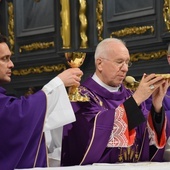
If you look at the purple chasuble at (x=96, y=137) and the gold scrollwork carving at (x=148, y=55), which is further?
the gold scrollwork carving at (x=148, y=55)

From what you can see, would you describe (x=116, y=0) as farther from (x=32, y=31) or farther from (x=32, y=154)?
(x=32, y=154)

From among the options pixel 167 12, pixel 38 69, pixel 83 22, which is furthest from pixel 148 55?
pixel 38 69

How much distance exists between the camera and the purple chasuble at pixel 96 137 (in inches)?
152

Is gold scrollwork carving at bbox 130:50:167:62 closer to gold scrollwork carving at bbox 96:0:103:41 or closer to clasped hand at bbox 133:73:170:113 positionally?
gold scrollwork carving at bbox 96:0:103:41

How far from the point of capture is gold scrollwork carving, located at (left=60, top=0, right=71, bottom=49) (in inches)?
268

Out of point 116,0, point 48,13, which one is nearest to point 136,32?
point 116,0

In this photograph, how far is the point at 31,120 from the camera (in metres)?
3.54

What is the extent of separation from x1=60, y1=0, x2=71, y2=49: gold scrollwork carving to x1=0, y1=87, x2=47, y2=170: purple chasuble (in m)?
3.27

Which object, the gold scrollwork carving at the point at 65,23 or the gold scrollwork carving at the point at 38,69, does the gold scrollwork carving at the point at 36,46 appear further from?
the gold scrollwork carving at the point at 65,23

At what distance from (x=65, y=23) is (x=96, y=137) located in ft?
10.4

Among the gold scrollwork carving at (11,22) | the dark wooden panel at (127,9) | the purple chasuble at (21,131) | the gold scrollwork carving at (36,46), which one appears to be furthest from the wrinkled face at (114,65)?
the gold scrollwork carving at (11,22)

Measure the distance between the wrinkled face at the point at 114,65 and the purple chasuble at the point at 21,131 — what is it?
0.76 meters

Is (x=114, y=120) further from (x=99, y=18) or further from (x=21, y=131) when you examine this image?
(x=99, y=18)

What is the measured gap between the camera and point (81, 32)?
6.75 m
